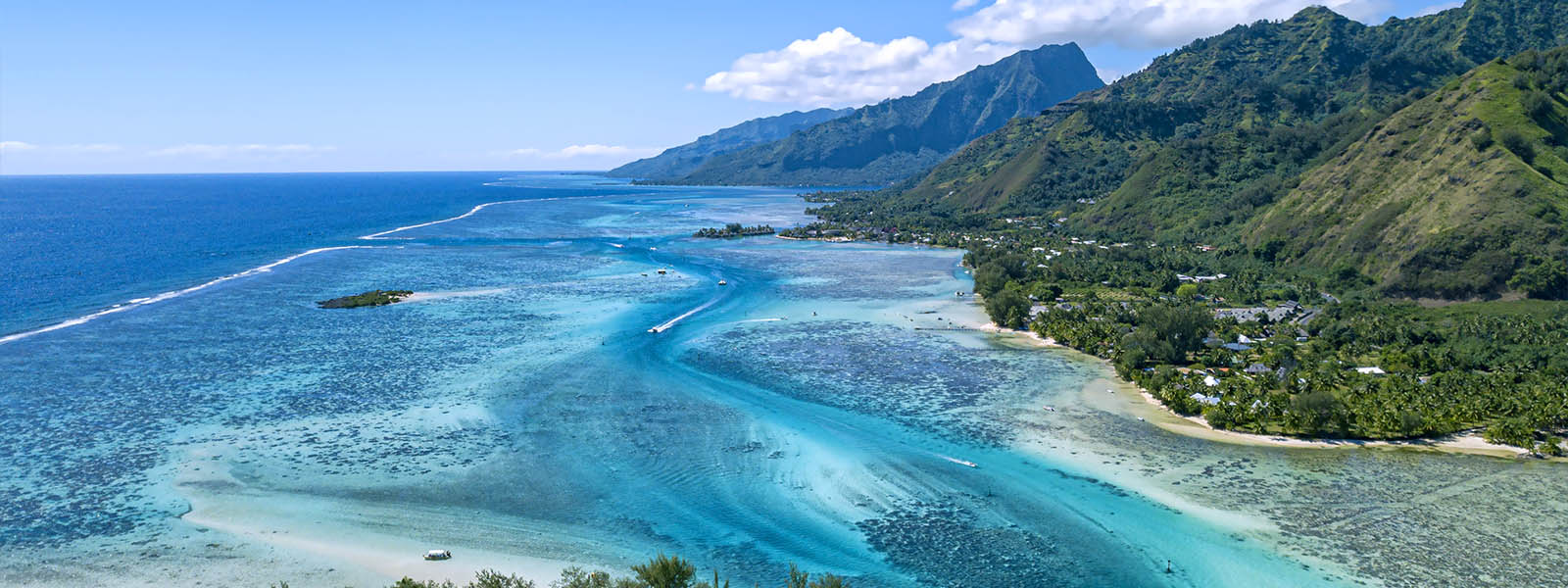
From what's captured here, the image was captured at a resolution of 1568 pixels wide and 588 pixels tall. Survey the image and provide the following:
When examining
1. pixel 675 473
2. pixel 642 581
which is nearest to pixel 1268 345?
pixel 675 473

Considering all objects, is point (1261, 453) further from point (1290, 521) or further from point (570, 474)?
point (570, 474)

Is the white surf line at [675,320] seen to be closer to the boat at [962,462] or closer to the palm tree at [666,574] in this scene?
the boat at [962,462]

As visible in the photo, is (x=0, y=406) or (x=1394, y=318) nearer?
(x=0, y=406)

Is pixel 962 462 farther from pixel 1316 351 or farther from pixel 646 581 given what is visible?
pixel 1316 351

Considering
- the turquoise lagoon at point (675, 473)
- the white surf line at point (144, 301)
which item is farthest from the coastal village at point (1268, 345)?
the white surf line at point (144, 301)

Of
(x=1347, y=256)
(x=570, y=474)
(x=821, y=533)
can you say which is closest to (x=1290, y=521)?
(x=821, y=533)

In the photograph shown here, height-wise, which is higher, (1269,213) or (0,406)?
(1269,213)
